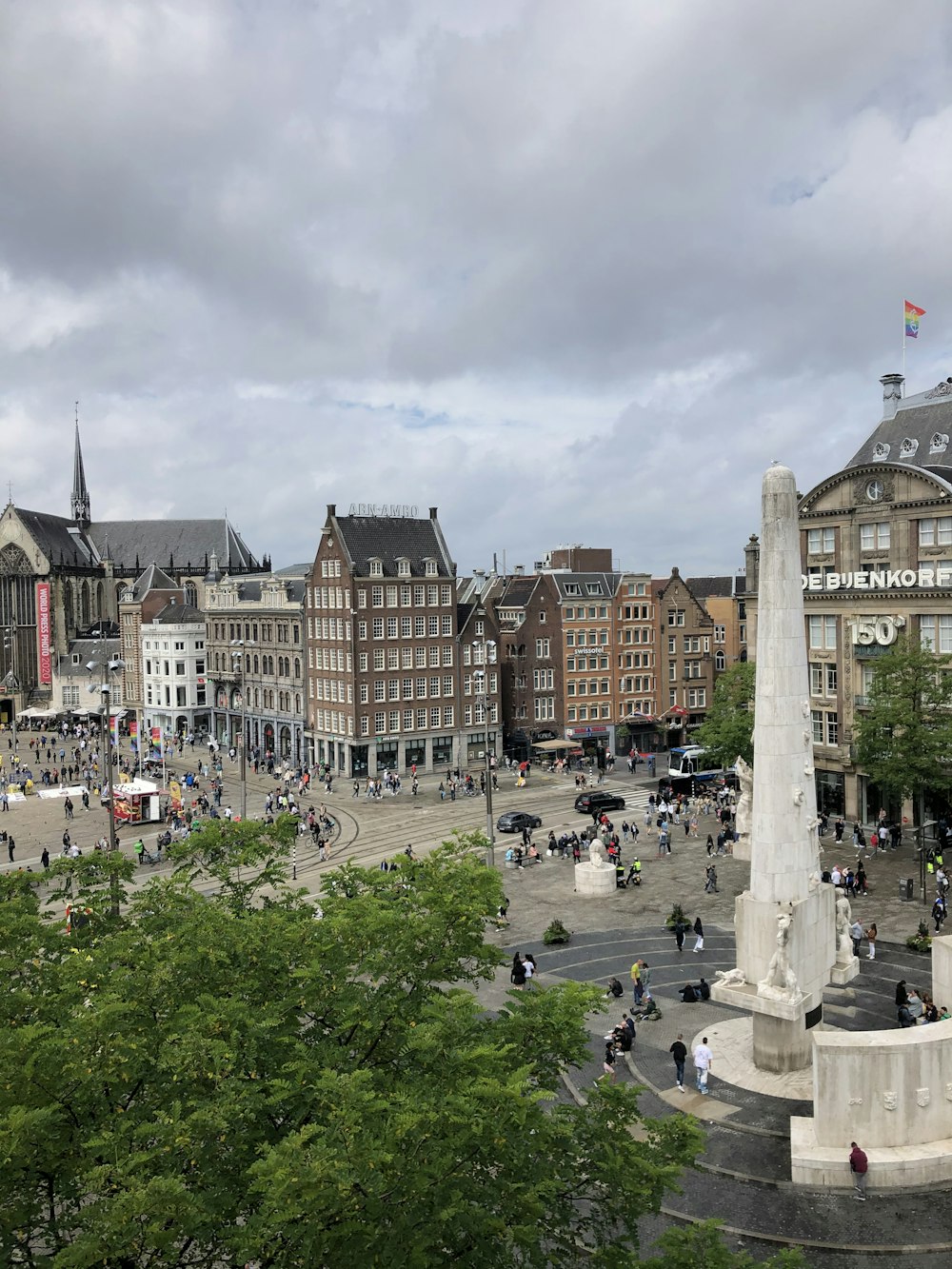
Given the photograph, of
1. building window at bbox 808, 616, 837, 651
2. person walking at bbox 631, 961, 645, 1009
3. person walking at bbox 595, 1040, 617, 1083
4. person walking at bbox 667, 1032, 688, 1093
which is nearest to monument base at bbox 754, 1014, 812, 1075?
person walking at bbox 667, 1032, 688, 1093

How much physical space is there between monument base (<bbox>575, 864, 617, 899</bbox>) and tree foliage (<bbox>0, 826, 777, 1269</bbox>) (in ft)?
90.9

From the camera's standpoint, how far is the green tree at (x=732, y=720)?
193 feet

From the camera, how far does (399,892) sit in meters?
19.3

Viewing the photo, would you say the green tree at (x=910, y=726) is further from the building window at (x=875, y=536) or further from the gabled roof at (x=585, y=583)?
the gabled roof at (x=585, y=583)

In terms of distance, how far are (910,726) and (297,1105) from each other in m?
40.8

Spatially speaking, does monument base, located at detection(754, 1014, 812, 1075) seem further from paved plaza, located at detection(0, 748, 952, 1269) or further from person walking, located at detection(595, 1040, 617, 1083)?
person walking, located at detection(595, 1040, 617, 1083)

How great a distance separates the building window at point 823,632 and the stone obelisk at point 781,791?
32.1 m

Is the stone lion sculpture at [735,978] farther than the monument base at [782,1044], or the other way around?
the stone lion sculpture at [735,978]

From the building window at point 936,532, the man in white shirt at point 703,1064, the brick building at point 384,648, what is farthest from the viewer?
the brick building at point 384,648

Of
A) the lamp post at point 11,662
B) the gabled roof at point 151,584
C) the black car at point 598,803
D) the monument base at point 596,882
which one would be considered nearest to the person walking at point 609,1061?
the monument base at point 596,882

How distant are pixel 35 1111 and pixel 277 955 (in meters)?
4.82

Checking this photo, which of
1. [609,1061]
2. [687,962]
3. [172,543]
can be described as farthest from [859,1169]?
[172,543]

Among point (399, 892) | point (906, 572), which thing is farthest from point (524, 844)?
point (399, 892)

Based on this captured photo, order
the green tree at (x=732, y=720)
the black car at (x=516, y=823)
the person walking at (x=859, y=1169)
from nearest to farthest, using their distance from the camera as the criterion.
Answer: the person walking at (x=859, y=1169) < the black car at (x=516, y=823) < the green tree at (x=732, y=720)
